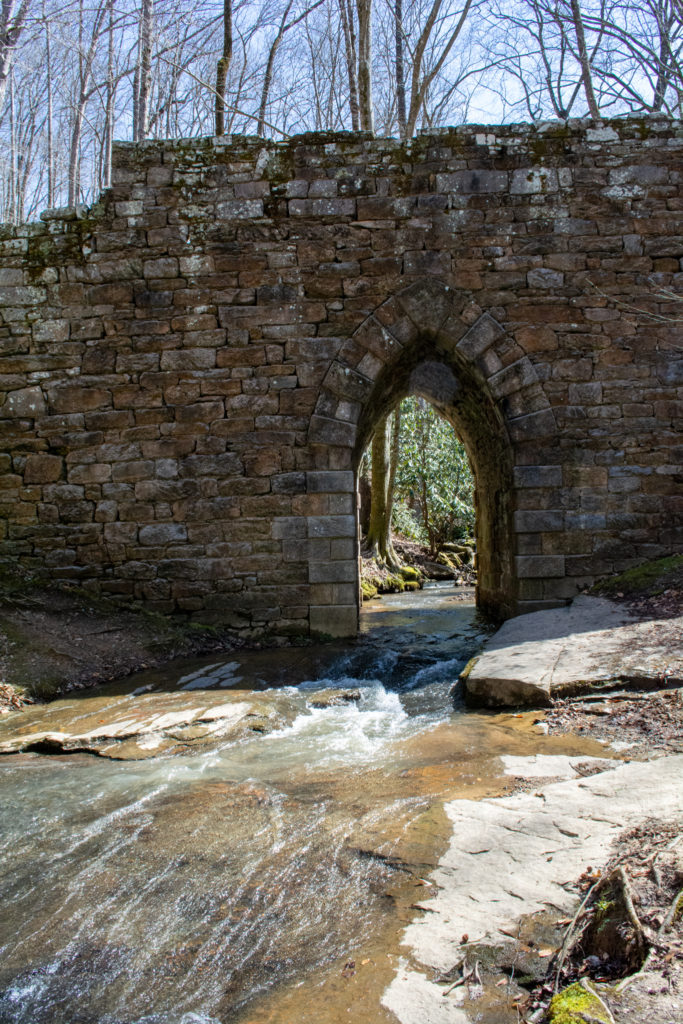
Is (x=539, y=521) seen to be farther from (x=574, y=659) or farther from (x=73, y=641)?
(x=73, y=641)

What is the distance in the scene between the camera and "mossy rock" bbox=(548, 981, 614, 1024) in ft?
4.89

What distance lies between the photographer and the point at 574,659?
483 cm

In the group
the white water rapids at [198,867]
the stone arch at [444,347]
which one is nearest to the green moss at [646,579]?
the stone arch at [444,347]

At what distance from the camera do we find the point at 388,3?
46.7ft

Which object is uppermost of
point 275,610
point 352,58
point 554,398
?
point 352,58

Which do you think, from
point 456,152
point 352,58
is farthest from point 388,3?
point 456,152

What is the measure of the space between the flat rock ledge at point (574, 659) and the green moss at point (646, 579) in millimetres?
399

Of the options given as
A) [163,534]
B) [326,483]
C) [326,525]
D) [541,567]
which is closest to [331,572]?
A: [326,525]

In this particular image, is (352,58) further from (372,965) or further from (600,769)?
(372,965)

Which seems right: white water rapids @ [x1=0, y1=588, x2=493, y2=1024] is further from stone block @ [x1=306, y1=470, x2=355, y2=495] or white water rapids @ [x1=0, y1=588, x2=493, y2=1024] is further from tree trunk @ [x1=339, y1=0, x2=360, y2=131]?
tree trunk @ [x1=339, y1=0, x2=360, y2=131]

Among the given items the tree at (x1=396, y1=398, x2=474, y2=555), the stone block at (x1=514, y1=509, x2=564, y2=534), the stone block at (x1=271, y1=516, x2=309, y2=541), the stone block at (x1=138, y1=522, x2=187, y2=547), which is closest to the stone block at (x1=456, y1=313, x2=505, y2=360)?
the stone block at (x1=514, y1=509, x2=564, y2=534)

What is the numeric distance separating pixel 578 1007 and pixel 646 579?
532 centimetres

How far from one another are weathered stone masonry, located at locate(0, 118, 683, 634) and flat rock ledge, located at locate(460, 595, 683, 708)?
1191mm

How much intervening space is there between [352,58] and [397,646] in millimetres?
13412
